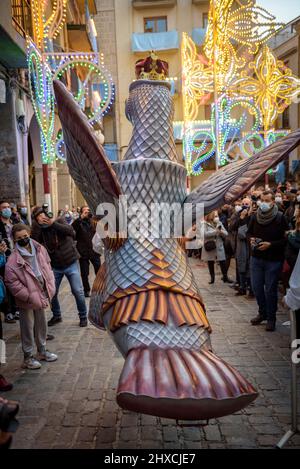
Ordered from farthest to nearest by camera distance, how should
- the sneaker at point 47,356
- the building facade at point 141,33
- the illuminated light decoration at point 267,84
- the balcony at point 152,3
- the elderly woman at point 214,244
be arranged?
1. the balcony at point 152,3
2. the building facade at point 141,33
3. the illuminated light decoration at point 267,84
4. the elderly woman at point 214,244
5. the sneaker at point 47,356

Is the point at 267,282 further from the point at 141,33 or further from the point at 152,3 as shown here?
the point at 152,3

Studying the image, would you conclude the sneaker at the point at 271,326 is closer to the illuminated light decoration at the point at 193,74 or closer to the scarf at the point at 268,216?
the scarf at the point at 268,216

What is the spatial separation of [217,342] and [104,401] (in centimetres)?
182

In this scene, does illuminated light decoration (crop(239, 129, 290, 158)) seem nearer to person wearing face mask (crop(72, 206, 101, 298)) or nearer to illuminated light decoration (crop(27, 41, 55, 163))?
person wearing face mask (crop(72, 206, 101, 298))

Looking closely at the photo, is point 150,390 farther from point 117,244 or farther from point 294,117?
point 294,117

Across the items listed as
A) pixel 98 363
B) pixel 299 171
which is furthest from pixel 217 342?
pixel 299 171

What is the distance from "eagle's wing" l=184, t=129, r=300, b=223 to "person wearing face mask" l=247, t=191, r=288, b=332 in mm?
2729

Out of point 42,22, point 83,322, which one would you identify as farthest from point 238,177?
point 42,22

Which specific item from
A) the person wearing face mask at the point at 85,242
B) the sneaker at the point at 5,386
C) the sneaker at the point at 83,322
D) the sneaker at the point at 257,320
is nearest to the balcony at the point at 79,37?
the person wearing face mask at the point at 85,242

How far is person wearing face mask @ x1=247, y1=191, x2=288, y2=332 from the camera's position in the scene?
4848 millimetres

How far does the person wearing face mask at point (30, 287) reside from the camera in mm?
3834

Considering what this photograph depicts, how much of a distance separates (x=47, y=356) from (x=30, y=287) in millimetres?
838

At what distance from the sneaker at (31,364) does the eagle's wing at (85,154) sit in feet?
7.91

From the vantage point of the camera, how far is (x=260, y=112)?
12164mm
